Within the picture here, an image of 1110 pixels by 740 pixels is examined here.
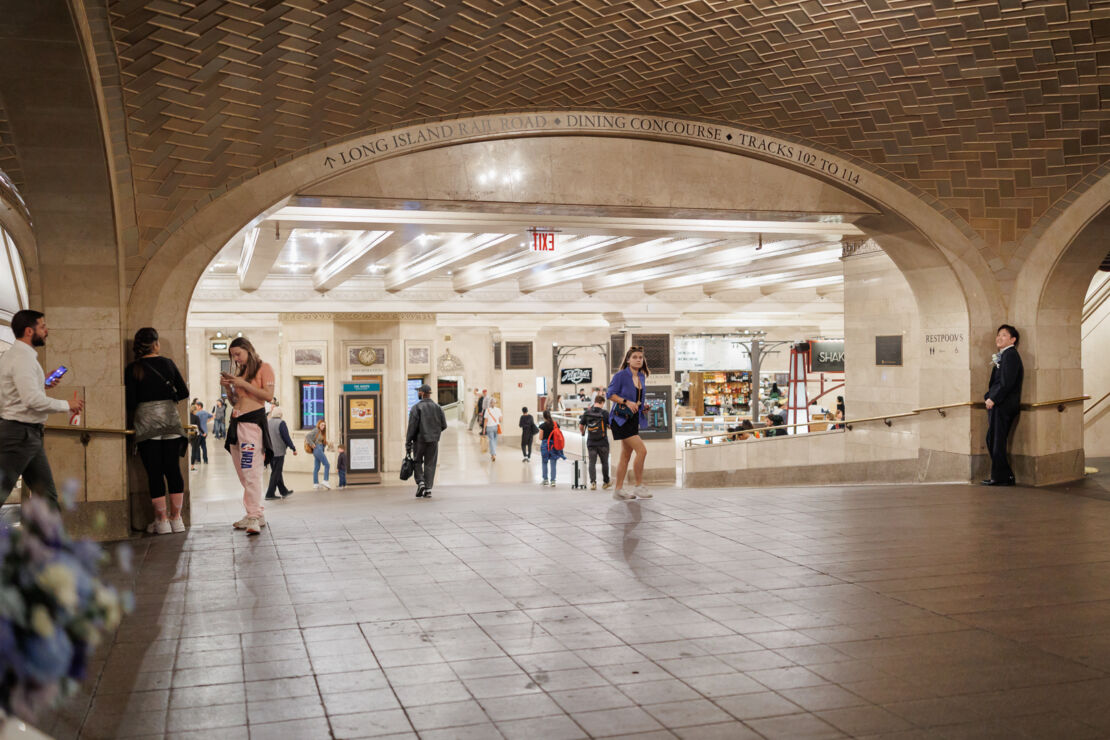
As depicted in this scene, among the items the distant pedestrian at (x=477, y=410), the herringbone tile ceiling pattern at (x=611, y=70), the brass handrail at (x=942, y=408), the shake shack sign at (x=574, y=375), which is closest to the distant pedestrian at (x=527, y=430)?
the distant pedestrian at (x=477, y=410)

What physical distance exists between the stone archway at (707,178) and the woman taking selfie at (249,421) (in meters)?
0.80

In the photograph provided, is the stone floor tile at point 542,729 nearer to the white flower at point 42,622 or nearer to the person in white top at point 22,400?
the white flower at point 42,622

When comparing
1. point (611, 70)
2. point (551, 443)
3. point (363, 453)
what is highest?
point (611, 70)

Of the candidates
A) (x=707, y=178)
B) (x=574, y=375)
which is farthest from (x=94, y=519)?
(x=574, y=375)

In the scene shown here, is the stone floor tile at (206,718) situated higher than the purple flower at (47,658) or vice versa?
the purple flower at (47,658)

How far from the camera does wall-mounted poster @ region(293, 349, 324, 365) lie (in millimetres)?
21844

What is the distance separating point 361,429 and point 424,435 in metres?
8.36

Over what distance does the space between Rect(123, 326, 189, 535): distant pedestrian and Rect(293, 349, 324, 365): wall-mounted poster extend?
50.3 ft

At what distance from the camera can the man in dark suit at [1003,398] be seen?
8867mm

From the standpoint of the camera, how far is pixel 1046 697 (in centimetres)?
337

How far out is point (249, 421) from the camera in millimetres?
6641

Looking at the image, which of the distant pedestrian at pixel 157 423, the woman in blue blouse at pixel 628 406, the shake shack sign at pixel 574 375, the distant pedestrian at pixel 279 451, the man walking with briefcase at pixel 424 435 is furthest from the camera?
the shake shack sign at pixel 574 375

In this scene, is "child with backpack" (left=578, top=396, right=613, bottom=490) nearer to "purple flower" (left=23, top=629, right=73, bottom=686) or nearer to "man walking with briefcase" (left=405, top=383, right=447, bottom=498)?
"man walking with briefcase" (left=405, top=383, right=447, bottom=498)

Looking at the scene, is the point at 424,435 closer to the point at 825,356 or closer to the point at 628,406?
the point at 628,406
